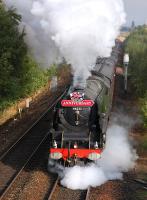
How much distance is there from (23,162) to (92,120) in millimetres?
3684

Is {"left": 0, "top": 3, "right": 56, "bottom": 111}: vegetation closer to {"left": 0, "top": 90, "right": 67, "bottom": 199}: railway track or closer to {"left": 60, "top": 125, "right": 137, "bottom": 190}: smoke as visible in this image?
{"left": 0, "top": 90, "right": 67, "bottom": 199}: railway track

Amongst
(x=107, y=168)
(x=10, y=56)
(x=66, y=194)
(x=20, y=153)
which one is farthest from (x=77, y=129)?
(x=10, y=56)

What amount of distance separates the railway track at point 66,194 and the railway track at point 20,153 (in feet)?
5.05

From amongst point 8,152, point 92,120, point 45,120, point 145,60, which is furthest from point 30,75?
point 92,120

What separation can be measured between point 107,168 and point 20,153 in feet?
15.3

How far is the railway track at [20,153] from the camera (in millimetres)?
13477

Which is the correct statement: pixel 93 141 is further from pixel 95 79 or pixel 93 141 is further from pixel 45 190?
pixel 95 79

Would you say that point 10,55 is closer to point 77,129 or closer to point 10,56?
point 10,56

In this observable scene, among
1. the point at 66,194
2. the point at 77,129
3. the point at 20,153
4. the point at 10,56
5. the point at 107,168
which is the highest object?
the point at 10,56

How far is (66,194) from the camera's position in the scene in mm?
11875

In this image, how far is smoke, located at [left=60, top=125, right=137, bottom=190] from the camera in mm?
12508

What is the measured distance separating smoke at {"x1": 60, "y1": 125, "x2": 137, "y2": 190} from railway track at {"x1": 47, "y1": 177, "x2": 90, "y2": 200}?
231mm

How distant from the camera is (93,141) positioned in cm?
1336

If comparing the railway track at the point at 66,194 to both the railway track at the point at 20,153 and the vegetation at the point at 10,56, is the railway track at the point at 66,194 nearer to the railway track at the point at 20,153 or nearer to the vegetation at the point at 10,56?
the railway track at the point at 20,153
